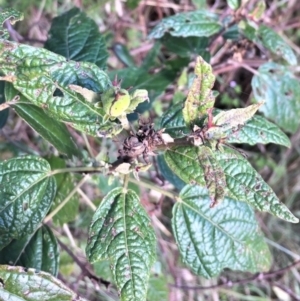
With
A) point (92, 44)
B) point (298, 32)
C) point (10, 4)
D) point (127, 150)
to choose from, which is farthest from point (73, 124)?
point (298, 32)

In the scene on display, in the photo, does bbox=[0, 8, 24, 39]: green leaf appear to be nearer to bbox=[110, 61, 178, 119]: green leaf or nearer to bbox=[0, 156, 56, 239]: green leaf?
bbox=[0, 156, 56, 239]: green leaf

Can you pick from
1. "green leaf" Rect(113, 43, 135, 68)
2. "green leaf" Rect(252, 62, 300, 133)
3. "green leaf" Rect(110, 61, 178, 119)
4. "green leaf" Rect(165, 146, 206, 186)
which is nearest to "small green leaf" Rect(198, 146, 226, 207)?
"green leaf" Rect(165, 146, 206, 186)

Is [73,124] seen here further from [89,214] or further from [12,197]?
[89,214]

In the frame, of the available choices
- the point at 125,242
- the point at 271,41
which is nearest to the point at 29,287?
the point at 125,242

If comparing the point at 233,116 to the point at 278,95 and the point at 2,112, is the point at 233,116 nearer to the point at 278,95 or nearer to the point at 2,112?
the point at 2,112

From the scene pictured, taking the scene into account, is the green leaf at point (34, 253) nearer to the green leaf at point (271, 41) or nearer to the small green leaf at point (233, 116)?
the small green leaf at point (233, 116)

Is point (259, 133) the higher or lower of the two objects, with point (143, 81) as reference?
higher
